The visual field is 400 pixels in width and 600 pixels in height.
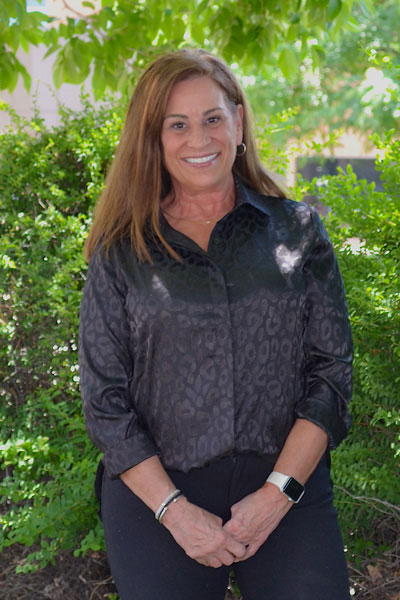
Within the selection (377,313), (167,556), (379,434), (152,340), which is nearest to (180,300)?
(152,340)

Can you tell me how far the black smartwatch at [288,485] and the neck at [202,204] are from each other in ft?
2.84

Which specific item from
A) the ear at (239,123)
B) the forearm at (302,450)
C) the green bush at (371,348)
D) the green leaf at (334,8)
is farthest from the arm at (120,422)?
the green leaf at (334,8)

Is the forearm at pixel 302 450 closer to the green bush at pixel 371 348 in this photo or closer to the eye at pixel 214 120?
the green bush at pixel 371 348

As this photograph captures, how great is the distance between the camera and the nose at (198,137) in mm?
2596

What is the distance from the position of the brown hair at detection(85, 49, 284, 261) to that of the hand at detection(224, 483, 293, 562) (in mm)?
808

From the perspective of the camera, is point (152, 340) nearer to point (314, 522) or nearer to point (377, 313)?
point (314, 522)

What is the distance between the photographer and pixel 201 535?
230 centimetres

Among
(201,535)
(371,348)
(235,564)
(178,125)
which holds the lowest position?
(235,564)

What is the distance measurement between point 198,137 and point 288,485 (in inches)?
43.8

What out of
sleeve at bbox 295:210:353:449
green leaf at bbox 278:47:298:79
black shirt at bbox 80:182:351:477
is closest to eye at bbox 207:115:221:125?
black shirt at bbox 80:182:351:477

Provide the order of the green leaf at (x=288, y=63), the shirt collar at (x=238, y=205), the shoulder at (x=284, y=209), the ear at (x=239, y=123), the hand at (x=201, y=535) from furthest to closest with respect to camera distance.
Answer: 1. the green leaf at (x=288, y=63)
2. the ear at (x=239, y=123)
3. the shoulder at (x=284, y=209)
4. the shirt collar at (x=238, y=205)
5. the hand at (x=201, y=535)

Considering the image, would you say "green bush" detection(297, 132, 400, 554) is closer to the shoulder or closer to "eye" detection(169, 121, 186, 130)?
the shoulder

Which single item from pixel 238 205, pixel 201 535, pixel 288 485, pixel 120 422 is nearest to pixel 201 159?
pixel 238 205

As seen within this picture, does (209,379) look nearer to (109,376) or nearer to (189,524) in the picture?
(109,376)
